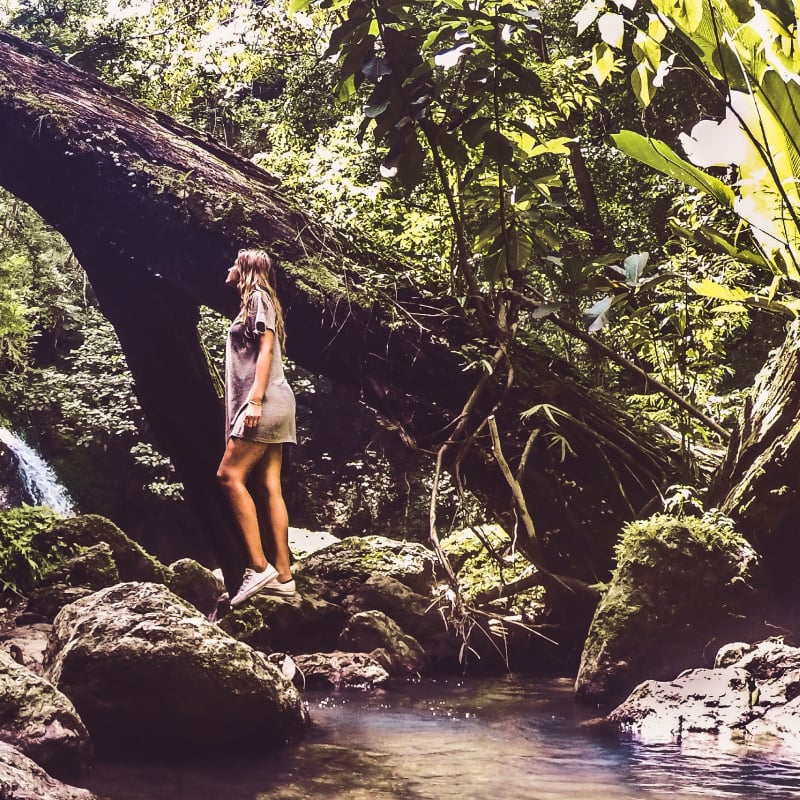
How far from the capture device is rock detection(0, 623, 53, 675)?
4336 mm

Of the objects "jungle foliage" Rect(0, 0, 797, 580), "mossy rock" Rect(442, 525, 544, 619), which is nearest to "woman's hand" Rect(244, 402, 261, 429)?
"jungle foliage" Rect(0, 0, 797, 580)

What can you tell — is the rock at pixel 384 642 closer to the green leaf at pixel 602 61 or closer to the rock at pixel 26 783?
the rock at pixel 26 783

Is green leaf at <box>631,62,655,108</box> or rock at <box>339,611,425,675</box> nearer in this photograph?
green leaf at <box>631,62,655,108</box>

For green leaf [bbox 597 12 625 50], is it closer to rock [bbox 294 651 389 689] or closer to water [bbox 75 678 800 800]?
water [bbox 75 678 800 800]

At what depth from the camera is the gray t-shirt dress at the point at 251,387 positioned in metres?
4.02

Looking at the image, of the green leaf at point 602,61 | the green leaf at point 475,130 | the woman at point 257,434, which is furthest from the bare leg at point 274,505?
the green leaf at point 602,61

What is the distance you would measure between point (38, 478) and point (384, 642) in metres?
7.12

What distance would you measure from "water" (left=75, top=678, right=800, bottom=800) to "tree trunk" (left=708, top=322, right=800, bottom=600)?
1.23m

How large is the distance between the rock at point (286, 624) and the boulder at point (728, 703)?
2.72 meters

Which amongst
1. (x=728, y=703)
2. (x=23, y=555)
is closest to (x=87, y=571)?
(x=23, y=555)

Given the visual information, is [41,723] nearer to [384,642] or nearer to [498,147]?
[498,147]

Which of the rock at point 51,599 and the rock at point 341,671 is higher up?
the rock at point 51,599

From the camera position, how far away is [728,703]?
10.9 ft

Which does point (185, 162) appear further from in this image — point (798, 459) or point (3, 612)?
point (798, 459)
